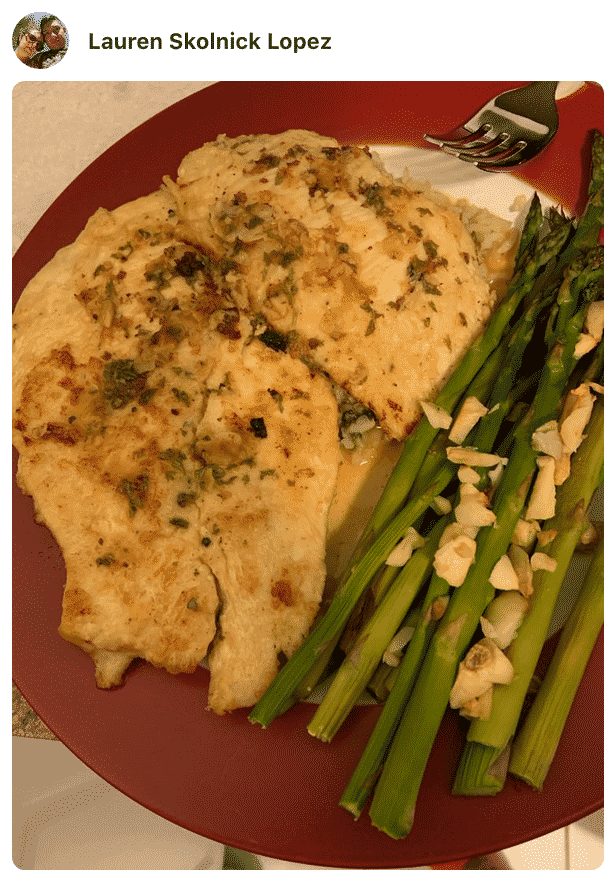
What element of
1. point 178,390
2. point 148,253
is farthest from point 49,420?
point 148,253

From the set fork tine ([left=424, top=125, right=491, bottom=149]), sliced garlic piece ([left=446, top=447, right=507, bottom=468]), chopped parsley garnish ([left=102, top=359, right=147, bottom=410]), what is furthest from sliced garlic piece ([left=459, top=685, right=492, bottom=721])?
fork tine ([left=424, top=125, right=491, bottom=149])

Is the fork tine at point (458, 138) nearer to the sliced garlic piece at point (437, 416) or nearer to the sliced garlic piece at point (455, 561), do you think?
the sliced garlic piece at point (437, 416)

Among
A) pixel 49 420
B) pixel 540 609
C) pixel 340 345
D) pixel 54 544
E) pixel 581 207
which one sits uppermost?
pixel 581 207

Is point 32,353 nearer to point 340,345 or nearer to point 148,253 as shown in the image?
point 148,253

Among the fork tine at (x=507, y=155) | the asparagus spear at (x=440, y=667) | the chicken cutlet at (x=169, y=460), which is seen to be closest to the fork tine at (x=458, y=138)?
the fork tine at (x=507, y=155)

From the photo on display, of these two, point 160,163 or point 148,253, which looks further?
→ point 160,163
